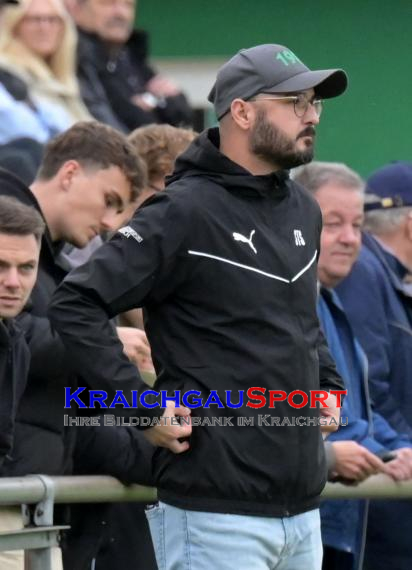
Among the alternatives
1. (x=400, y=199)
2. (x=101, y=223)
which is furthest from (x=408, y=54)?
(x=101, y=223)

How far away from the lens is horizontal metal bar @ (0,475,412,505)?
3.96 meters

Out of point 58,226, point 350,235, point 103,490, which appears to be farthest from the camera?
point 350,235

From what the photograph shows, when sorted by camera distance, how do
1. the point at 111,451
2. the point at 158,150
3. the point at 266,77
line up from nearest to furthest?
the point at 266,77
the point at 111,451
the point at 158,150

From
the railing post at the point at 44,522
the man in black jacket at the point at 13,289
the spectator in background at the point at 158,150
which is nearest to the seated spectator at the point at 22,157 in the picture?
the spectator in background at the point at 158,150

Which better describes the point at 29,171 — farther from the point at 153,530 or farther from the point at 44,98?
the point at 153,530

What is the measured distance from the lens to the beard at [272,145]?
406cm

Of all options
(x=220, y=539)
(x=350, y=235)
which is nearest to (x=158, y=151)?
(x=350, y=235)

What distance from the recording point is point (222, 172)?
4047 millimetres

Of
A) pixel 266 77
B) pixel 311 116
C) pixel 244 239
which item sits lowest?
pixel 244 239

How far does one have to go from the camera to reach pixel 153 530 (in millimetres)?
3986

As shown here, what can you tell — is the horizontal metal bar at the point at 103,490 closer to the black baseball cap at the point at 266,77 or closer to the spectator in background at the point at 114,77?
the black baseball cap at the point at 266,77

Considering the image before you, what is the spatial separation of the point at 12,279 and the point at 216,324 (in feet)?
2.03

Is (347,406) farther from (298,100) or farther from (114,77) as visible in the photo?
(114,77)

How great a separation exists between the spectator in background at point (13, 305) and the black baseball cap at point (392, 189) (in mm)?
2240
